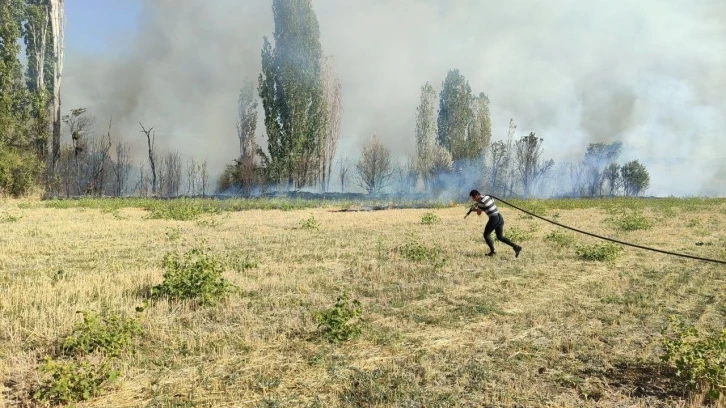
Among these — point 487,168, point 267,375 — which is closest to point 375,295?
point 267,375

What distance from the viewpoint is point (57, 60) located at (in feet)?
129

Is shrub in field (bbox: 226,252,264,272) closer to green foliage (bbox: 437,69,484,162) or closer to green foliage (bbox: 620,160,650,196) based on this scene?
green foliage (bbox: 437,69,484,162)

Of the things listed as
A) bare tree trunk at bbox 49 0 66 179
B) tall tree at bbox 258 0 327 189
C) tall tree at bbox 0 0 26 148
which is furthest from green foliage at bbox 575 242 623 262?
bare tree trunk at bbox 49 0 66 179

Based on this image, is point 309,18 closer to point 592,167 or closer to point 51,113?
point 51,113

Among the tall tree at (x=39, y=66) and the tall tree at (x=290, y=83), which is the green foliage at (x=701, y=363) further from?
the tall tree at (x=39, y=66)

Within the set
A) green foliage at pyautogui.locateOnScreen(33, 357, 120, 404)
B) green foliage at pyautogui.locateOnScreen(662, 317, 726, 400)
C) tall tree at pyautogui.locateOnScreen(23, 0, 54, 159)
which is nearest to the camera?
green foliage at pyautogui.locateOnScreen(33, 357, 120, 404)

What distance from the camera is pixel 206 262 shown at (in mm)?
7727

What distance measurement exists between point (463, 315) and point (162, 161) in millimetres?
71379

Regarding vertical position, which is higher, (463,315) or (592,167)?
(592,167)

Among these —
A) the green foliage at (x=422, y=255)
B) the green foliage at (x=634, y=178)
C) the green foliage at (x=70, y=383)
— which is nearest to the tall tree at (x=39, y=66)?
the green foliage at (x=422, y=255)

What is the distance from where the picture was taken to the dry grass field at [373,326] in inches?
172

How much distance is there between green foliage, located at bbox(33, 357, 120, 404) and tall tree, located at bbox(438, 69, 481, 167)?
51.9m

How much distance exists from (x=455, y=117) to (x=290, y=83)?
21.3m

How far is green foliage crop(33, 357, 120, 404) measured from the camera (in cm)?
400
